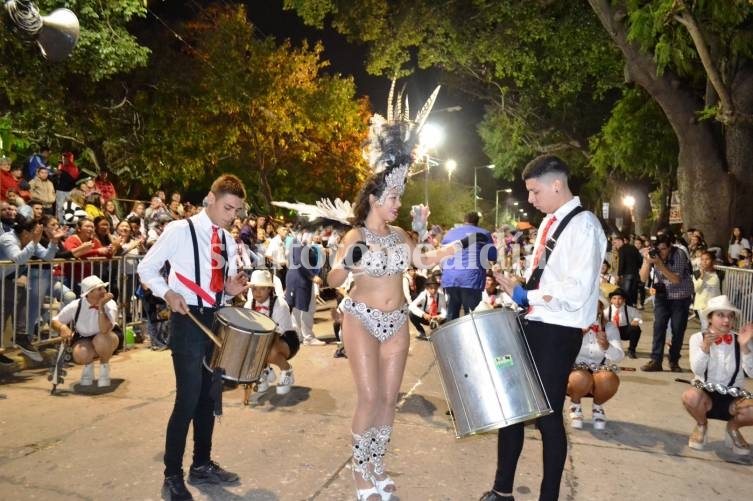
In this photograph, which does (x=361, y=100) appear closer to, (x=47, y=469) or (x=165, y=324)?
(x=165, y=324)

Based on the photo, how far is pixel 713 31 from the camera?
13367 mm

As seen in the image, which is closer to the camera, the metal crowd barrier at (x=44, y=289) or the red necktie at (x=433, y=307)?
the metal crowd barrier at (x=44, y=289)

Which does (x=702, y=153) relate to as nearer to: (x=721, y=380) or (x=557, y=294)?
(x=721, y=380)

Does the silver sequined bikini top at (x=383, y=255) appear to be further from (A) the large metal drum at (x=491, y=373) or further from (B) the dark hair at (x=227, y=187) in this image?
(B) the dark hair at (x=227, y=187)

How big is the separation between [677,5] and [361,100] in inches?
1077

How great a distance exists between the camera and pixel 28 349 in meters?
7.52

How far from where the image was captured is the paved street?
14.0 feet

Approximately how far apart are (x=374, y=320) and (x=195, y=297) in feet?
3.97

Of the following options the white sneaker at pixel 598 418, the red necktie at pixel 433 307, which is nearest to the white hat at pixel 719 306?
the white sneaker at pixel 598 418

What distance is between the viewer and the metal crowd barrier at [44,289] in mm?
7434

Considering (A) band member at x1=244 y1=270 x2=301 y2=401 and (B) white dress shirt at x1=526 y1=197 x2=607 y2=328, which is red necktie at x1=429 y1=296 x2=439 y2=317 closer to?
(A) band member at x1=244 y1=270 x2=301 y2=401

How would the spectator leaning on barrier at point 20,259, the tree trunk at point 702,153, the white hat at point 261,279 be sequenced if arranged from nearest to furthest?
the white hat at point 261,279, the spectator leaning on barrier at point 20,259, the tree trunk at point 702,153

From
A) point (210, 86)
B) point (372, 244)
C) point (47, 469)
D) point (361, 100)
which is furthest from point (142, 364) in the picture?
point (361, 100)

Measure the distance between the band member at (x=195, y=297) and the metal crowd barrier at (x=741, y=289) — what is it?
344 inches
